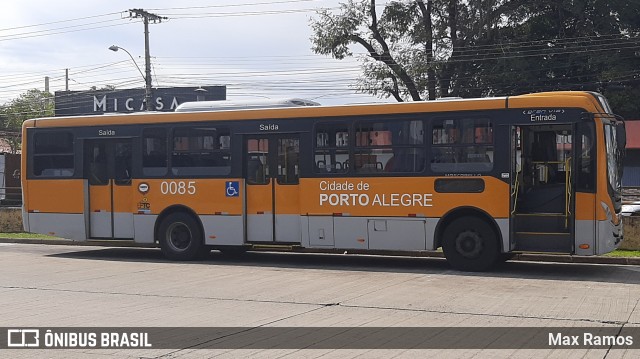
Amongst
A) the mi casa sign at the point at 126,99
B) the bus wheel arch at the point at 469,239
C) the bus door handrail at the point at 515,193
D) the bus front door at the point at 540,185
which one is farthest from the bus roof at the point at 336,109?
the mi casa sign at the point at 126,99

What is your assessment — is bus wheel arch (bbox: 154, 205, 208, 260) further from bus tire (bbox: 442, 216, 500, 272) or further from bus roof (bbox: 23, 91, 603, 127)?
bus tire (bbox: 442, 216, 500, 272)

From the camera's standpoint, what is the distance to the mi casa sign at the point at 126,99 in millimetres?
54438

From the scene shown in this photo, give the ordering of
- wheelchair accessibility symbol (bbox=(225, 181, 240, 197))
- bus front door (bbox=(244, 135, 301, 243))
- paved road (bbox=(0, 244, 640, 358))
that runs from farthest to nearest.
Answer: wheelchair accessibility symbol (bbox=(225, 181, 240, 197))
bus front door (bbox=(244, 135, 301, 243))
paved road (bbox=(0, 244, 640, 358))

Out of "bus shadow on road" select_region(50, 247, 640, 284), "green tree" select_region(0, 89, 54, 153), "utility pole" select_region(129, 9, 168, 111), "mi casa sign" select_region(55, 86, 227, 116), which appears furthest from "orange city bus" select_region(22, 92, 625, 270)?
"green tree" select_region(0, 89, 54, 153)

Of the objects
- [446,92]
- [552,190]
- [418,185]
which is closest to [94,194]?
[418,185]

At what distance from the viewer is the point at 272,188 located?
659 inches

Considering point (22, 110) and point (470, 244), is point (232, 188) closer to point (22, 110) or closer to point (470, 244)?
point (470, 244)

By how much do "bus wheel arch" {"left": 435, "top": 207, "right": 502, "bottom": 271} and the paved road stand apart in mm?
311

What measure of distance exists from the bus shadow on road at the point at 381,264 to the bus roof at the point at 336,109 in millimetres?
3078

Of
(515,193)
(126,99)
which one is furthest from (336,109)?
(126,99)

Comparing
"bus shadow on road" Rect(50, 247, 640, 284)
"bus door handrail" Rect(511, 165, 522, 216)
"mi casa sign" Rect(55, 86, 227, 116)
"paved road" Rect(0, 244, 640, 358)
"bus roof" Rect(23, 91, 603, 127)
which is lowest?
"bus shadow on road" Rect(50, 247, 640, 284)

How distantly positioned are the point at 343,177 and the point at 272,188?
1638mm

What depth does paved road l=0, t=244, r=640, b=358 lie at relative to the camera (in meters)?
9.84

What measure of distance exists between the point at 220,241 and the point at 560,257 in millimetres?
7256
